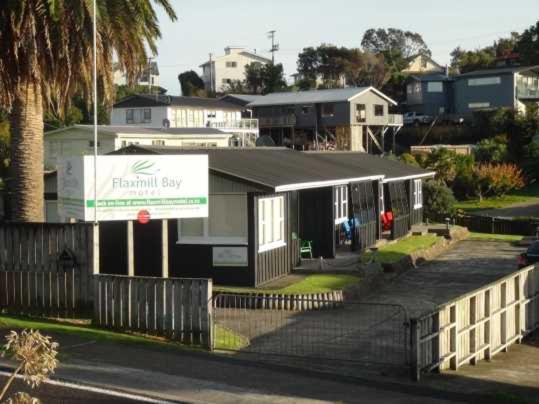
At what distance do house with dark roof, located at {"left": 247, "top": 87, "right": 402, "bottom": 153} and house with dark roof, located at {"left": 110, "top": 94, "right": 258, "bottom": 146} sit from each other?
3.52m

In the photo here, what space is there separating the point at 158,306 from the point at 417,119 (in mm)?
82281

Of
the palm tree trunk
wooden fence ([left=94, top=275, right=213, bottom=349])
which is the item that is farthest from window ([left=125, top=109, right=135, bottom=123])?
wooden fence ([left=94, top=275, right=213, bottom=349])

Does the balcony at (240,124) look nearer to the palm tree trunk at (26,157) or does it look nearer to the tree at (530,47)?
the tree at (530,47)

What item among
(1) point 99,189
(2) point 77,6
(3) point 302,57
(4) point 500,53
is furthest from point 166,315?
(4) point 500,53

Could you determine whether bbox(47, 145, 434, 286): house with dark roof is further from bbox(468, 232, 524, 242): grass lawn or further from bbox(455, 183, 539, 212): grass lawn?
bbox(455, 183, 539, 212): grass lawn

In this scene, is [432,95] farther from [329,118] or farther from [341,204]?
[341,204]

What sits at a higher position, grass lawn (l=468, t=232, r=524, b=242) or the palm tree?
the palm tree

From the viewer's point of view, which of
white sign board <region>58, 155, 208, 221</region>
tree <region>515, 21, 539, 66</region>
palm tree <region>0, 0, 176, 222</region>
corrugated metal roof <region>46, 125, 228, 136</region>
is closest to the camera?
white sign board <region>58, 155, 208, 221</region>

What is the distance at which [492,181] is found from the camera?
2318 inches

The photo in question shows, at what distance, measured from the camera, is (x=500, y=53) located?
138750 mm

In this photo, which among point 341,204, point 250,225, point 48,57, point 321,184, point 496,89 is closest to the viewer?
point 48,57

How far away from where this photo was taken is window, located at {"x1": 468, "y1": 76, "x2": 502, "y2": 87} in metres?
91.6

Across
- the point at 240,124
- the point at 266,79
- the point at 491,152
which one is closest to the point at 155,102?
the point at 240,124

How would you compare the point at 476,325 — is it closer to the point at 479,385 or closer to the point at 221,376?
the point at 479,385
